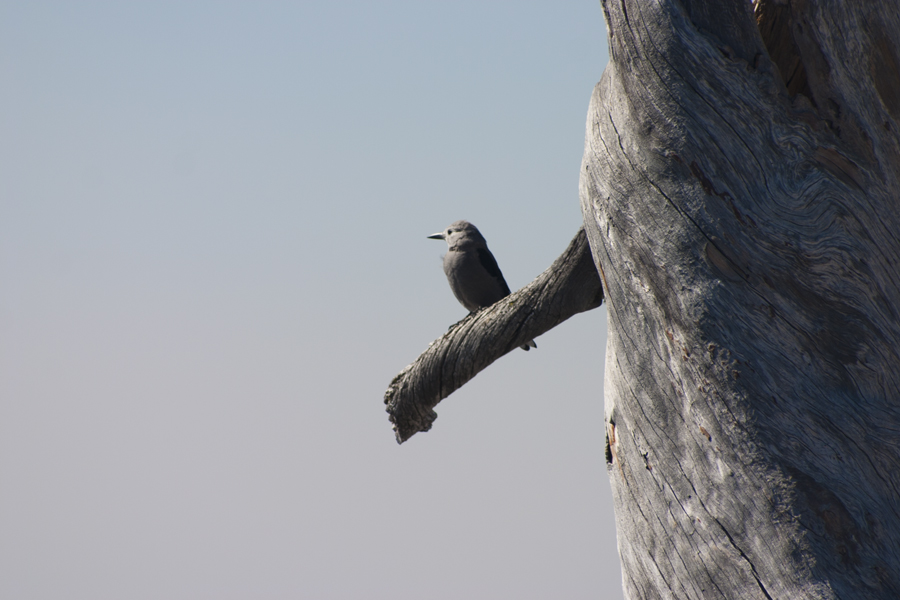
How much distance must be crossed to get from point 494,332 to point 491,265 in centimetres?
354

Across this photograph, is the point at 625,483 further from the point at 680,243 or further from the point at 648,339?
the point at 680,243

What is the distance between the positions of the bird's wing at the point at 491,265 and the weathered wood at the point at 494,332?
3210 mm

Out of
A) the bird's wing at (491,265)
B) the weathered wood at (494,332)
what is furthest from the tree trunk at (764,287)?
the bird's wing at (491,265)

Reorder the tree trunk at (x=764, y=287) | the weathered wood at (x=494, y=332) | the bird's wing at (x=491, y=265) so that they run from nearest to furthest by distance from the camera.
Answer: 1. the tree trunk at (x=764, y=287)
2. the weathered wood at (x=494, y=332)
3. the bird's wing at (x=491, y=265)

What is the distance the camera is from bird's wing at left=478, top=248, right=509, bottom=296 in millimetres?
7223

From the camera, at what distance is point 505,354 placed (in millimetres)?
3830

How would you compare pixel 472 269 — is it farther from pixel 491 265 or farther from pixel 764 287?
pixel 764 287

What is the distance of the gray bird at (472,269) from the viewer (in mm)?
7230

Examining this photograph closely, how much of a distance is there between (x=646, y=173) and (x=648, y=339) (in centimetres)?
55

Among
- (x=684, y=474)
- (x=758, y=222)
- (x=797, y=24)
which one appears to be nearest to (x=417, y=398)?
(x=684, y=474)

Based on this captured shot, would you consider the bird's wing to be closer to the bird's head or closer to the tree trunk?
the bird's head

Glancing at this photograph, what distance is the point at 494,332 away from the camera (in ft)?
12.3

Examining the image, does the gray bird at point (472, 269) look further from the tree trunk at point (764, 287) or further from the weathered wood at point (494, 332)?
the tree trunk at point (764, 287)

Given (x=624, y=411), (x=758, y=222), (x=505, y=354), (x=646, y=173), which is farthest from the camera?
(x=505, y=354)
